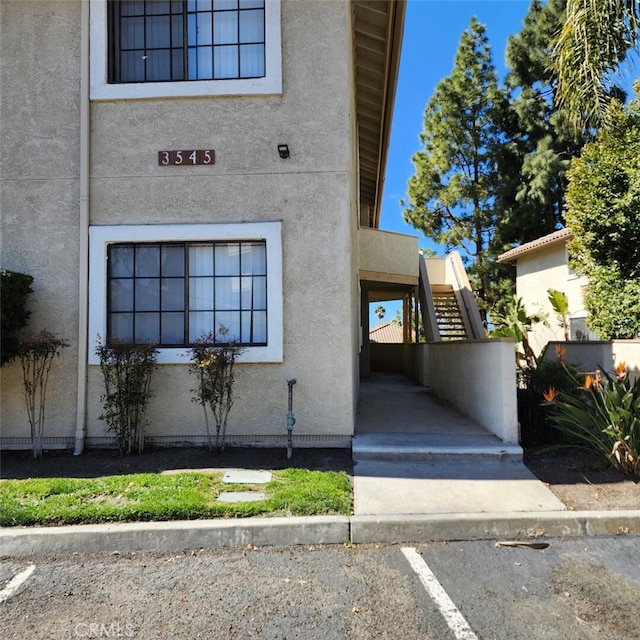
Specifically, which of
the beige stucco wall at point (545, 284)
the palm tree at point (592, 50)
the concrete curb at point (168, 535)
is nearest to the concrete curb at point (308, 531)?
the concrete curb at point (168, 535)

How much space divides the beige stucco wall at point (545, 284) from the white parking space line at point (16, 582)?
50.6 feet

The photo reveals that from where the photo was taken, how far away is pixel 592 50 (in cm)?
767

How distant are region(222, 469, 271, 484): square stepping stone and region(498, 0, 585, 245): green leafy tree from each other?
20086mm

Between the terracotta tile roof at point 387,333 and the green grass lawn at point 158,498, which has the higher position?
the terracotta tile roof at point 387,333

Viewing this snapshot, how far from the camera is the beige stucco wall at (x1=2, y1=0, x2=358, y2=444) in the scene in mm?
6125

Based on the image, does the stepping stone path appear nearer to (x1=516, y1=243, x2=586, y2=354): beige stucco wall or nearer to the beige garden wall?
the beige garden wall

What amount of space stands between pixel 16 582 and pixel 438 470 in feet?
12.9

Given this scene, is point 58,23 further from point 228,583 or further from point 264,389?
point 228,583

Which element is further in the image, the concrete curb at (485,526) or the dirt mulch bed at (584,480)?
the dirt mulch bed at (584,480)

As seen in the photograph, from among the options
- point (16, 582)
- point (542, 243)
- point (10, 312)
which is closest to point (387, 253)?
point (542, 243)

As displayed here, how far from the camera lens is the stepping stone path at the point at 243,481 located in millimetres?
4504

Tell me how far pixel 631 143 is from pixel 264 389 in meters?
9.35

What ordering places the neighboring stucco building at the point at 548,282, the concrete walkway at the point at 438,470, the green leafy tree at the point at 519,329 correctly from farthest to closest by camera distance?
the neighboring stucco building at the point at 548,282 < the green leafy tree at the point at 519,329 < the concrete walkway at the point at 438,470

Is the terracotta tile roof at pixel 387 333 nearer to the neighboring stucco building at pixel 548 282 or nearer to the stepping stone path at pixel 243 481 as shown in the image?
the neighboring stucco building at pixel 548 282
